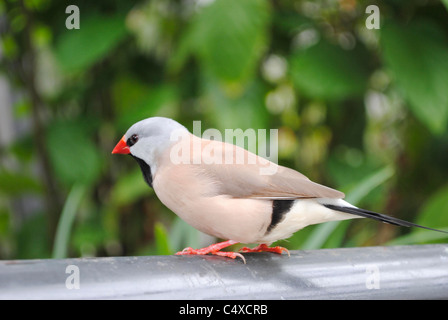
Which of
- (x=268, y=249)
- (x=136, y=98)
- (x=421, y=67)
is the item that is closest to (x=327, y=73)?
(x=421, y=67)

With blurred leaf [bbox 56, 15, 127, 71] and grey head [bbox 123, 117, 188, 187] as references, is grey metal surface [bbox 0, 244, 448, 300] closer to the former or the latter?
grey head [bbox 123, 117, 188, 187]

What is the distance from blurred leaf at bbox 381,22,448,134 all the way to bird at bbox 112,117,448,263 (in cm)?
45

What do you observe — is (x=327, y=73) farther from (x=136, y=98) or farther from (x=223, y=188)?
(x=223, y=188)

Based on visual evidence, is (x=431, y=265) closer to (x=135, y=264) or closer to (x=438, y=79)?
(x=135, y=264)

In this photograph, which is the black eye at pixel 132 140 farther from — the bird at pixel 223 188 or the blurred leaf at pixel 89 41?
the blurred leaf at pixel 89 41

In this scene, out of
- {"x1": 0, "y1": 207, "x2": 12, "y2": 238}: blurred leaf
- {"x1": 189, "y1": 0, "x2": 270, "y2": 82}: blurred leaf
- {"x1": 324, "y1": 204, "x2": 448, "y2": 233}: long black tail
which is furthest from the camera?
{"x1": 0, "y1": 207, "x2": 12, "y2": 238}: blurred leaf

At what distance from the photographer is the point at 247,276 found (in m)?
0.26

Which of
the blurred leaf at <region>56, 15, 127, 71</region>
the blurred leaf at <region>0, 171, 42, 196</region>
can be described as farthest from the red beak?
the blurred leaf at <region>0, 171, 42, 196</region>

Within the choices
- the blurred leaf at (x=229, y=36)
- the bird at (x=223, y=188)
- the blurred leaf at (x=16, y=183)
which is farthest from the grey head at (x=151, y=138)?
the blurred leaf at (x=16, y=183)

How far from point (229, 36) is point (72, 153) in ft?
0.85

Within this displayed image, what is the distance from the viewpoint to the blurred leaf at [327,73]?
28.3 inches

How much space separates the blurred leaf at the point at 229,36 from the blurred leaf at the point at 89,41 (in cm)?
12

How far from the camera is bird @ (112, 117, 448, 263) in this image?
245 mm
